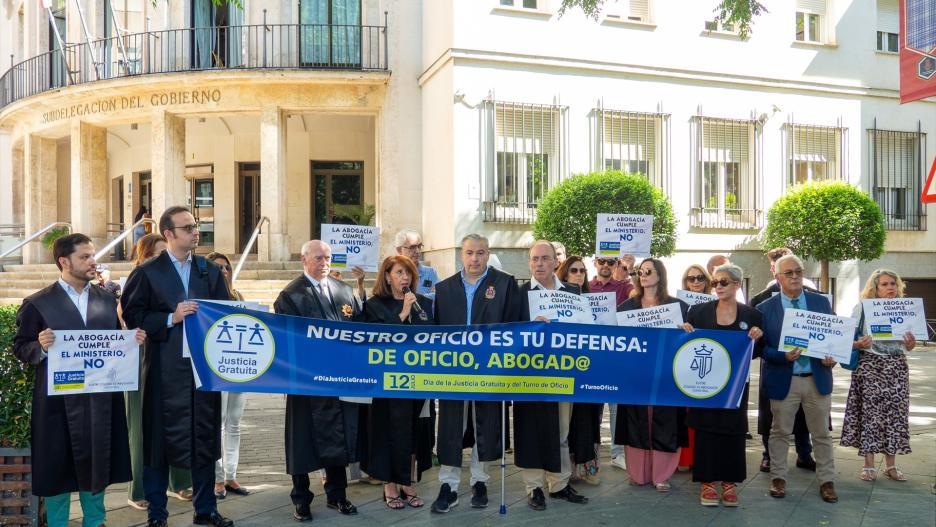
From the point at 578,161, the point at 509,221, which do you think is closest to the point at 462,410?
the point at 509,221

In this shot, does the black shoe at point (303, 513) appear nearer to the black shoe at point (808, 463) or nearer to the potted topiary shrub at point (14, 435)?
the potted topiary shrub at point (14, 435)

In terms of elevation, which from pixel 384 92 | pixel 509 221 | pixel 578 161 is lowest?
pixel 509 221

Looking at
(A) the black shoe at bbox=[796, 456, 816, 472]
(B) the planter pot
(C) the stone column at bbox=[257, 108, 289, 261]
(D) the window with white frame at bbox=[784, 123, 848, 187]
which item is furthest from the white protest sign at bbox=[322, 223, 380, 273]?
(D) the window with white frame at bbox=[784, 123, 848, 187]

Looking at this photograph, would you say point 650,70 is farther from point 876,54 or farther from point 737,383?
point 737,383

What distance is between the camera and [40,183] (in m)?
25.0

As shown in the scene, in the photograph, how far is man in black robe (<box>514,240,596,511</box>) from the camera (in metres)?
6.79

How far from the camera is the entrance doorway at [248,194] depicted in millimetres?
24195

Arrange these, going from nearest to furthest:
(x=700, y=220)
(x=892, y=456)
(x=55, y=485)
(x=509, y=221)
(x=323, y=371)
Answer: (x=55, y=485), (x=323, y=371), (x=892, y=456), (x=509, y=221), (x=700, y=220)

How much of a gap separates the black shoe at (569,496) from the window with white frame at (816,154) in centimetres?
1583

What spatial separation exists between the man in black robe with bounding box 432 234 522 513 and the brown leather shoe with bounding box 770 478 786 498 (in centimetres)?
231

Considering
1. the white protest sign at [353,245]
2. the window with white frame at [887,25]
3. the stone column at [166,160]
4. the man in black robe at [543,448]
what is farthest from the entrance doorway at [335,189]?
the man in black robe at [543,448]

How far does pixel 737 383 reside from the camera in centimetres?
687

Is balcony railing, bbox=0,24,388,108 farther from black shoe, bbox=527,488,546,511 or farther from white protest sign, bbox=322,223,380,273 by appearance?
black shoe, bbox=527,488,546,511

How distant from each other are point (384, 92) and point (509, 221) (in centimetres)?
490
